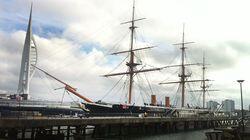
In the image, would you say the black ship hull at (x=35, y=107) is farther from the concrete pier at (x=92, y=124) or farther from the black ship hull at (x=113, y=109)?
the concrete pier at (x=92, y=124)

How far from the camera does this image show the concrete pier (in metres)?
39.3

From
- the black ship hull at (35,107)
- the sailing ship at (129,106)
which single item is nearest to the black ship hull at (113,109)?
the sailing ship at (129,106)

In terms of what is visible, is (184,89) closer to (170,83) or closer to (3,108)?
(170,83)

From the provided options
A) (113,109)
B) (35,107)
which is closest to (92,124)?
(113,109)

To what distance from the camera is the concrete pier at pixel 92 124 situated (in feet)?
129

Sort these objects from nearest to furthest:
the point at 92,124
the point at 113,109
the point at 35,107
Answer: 1. the point at 92,124
2. the point at 113,109
3. the point at 35,107

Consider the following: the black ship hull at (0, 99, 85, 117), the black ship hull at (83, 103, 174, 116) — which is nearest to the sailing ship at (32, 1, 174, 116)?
the black ship hull at (83, 103, 174, 116)

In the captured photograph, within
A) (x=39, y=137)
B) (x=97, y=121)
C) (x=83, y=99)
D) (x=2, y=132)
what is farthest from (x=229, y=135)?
(x=83, y=99)

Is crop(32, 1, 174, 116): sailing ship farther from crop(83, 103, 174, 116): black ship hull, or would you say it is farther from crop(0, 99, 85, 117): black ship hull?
crop(0, 99, 85, 117): black ship hull

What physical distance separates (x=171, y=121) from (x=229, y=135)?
35.7 m

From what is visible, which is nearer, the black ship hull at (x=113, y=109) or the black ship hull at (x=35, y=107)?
the black ship hull at (x=113, y=109)

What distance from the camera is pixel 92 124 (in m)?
48.4

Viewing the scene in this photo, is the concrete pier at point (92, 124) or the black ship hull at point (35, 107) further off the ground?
the black ship hull at point (35, 107)

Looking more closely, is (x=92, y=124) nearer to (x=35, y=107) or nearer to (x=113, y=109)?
(x=113, y=109)
